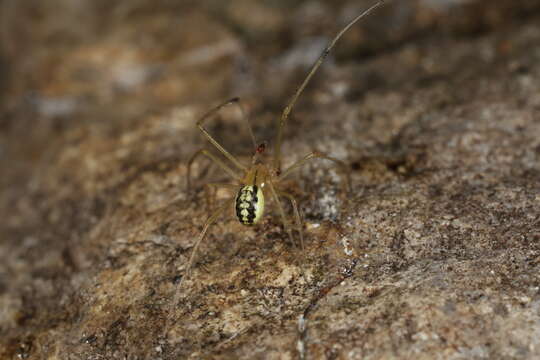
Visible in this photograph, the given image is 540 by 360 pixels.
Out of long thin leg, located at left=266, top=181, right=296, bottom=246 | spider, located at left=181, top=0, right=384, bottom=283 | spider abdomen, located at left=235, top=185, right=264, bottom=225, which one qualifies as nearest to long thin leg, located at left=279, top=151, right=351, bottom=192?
spider, located at left=181, top=0, right=384, bottom=283

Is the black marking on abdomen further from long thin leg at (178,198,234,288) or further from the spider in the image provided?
long thin leg at (178,198,234,288)

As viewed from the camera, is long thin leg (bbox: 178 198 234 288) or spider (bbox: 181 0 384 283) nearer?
long thin leg (bbox: 178 198 234 288)

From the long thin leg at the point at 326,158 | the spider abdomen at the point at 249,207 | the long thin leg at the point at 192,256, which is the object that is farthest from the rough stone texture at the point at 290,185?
the spider abdomen at the point at 249,207

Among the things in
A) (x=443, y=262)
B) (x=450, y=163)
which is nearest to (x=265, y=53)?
(x=450, y=163)

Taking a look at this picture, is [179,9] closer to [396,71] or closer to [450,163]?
[396,71]

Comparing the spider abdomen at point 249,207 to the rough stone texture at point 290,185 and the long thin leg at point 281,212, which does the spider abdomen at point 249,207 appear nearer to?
the long thin leg at point 281,212

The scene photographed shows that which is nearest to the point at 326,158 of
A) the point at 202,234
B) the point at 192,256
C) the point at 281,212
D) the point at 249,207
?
the point at 281,212
